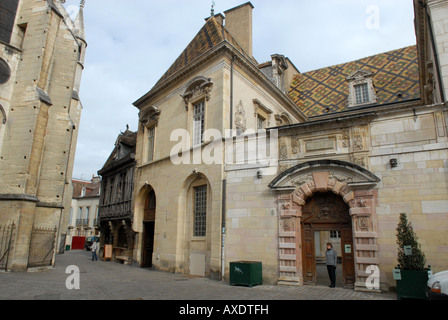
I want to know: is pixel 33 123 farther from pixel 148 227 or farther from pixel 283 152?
pixel 283 152

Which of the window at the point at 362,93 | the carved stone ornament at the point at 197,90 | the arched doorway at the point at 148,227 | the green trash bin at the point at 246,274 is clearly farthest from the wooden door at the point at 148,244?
the window at the point at 362,93

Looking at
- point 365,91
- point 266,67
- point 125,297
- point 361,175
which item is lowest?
point 125,297

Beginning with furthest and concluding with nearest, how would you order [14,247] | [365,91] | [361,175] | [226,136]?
[365,91] < [226,136] < [14,247] < [361,175]

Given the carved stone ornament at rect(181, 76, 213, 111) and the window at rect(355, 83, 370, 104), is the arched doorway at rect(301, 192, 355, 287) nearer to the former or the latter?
the carved stone ornament at rect(181, 76, 213, 111)

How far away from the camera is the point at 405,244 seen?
7605mm

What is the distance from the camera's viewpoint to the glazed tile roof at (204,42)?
15023mm

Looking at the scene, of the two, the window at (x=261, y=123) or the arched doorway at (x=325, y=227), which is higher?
the window at (x=261, y=123)

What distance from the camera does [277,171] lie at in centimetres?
1062

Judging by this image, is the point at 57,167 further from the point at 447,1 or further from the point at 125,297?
the point at 447,1

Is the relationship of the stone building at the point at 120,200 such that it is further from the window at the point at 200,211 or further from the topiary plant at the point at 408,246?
the topiary plant at the point at 408,246

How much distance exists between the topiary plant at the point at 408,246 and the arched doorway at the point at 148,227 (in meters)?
11.2

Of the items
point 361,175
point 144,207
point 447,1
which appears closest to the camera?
point 361,175
